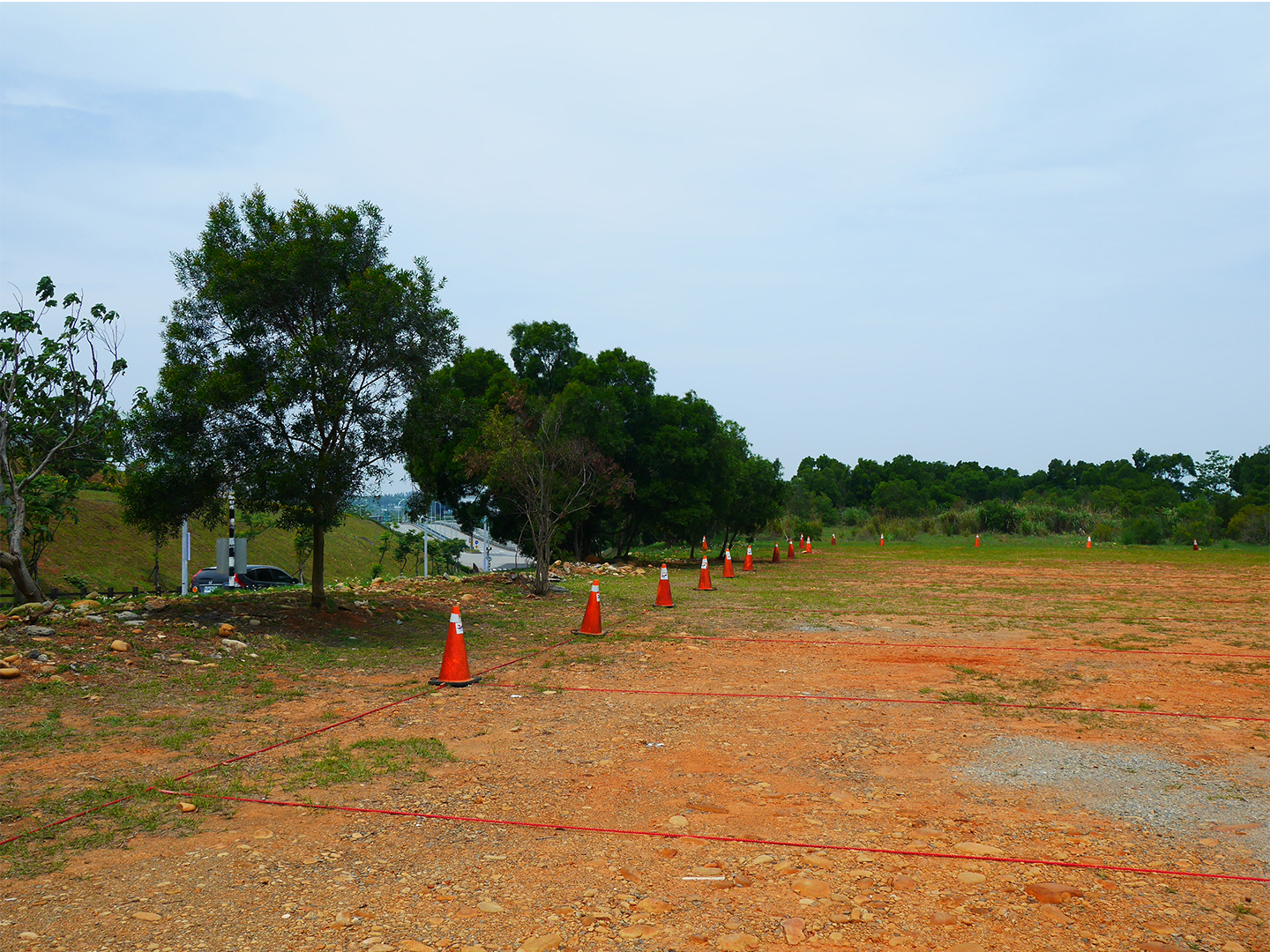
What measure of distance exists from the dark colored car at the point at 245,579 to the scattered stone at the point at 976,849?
69.2ft

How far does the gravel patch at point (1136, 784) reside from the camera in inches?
193

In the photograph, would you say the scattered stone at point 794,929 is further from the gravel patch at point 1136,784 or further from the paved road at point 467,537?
the paved road at point 467,537

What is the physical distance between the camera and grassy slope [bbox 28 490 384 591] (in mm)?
31547

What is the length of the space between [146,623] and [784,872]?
370 inches

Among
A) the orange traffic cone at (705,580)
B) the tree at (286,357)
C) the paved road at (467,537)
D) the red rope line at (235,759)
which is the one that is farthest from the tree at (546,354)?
the red rope line at (235,759)

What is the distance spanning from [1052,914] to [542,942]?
7.13 feet

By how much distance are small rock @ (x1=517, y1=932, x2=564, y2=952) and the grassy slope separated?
23.6 meters

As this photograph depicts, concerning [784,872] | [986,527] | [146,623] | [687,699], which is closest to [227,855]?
[784,872]

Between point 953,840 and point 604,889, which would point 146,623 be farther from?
point 953,840

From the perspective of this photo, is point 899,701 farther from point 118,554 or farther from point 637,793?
point 118,554

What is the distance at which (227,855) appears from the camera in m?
4.43

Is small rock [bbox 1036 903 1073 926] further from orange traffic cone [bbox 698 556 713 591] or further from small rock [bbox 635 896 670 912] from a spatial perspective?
orange traffic cone [bbox 698 556 713 591]

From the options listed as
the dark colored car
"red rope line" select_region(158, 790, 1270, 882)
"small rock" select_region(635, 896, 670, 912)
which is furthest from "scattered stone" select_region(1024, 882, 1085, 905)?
the dark colored car

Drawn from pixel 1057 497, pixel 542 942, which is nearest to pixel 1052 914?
pixel 542 942
